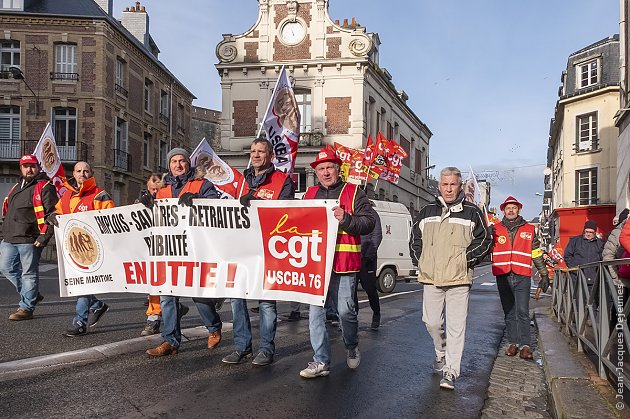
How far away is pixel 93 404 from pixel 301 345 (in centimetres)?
281

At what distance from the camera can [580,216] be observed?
33.2 metres

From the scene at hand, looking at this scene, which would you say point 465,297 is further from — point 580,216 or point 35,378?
point 580,216

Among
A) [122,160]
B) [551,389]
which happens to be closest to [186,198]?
[551,389]

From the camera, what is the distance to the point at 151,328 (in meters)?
6.52

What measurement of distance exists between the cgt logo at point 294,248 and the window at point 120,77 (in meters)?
27.5

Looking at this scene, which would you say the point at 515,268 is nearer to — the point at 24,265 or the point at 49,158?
the point at 24,265

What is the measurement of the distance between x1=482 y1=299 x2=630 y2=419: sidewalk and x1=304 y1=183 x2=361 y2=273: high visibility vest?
1.56 meters

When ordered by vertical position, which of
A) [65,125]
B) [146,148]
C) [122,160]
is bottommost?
[122,160]

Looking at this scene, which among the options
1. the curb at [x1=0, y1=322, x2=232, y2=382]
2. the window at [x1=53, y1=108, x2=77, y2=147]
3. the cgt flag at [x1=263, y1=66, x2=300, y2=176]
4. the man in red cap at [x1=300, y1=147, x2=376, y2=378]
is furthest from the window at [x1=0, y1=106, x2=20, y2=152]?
the man in red cap at [x1=300, y1=147, x2=376, y2=378]

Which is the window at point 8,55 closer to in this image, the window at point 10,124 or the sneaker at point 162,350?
the window at point 10,124

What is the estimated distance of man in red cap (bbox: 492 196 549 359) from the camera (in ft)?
20.3

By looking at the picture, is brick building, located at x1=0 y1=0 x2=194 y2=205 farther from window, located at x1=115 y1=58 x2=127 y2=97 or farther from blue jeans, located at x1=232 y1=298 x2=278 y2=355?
blue jeans, located at x1=232 y1=298 x2=278 y2=355

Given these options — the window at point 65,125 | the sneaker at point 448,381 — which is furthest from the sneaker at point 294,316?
the window at point 65,125

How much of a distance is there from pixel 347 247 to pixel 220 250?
1318 millimetres
